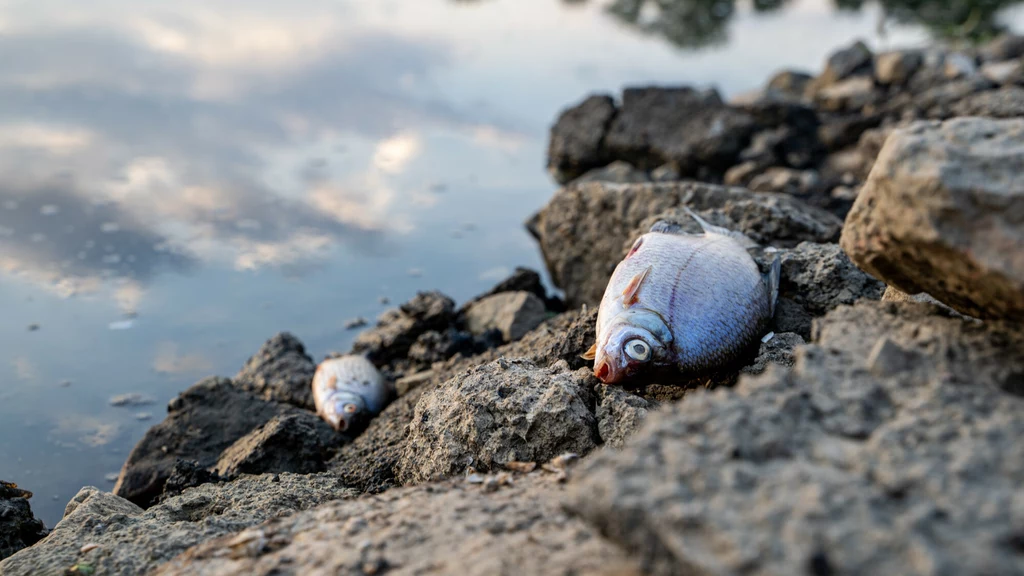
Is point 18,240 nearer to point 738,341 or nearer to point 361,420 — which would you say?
point 361,420

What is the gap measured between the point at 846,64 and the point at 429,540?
1531cm

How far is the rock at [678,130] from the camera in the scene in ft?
35.9

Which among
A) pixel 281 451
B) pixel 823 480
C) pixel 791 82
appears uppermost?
pixel 791 82

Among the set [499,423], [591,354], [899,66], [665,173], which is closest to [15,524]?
[499,423]

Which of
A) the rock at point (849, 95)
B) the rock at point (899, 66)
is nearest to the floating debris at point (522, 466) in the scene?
the rock at point (849, 95)

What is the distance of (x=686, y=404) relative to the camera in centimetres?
204

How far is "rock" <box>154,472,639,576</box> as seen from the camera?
2.09 meters

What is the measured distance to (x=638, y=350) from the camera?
3312 mm

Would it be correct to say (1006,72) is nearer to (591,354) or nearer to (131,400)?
(591,354)

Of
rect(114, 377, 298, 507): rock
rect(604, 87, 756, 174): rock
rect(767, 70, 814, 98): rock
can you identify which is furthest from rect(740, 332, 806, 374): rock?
rect(767, 70, 814, 98): rock

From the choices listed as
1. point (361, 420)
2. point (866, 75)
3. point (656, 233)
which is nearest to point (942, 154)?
point (656, 233)

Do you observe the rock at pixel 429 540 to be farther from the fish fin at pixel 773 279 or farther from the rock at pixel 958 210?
the fish fin at pixel 773 279

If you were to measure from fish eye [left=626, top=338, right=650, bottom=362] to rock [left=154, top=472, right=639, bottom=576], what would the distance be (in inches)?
27.8

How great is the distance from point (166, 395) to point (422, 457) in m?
3.40
